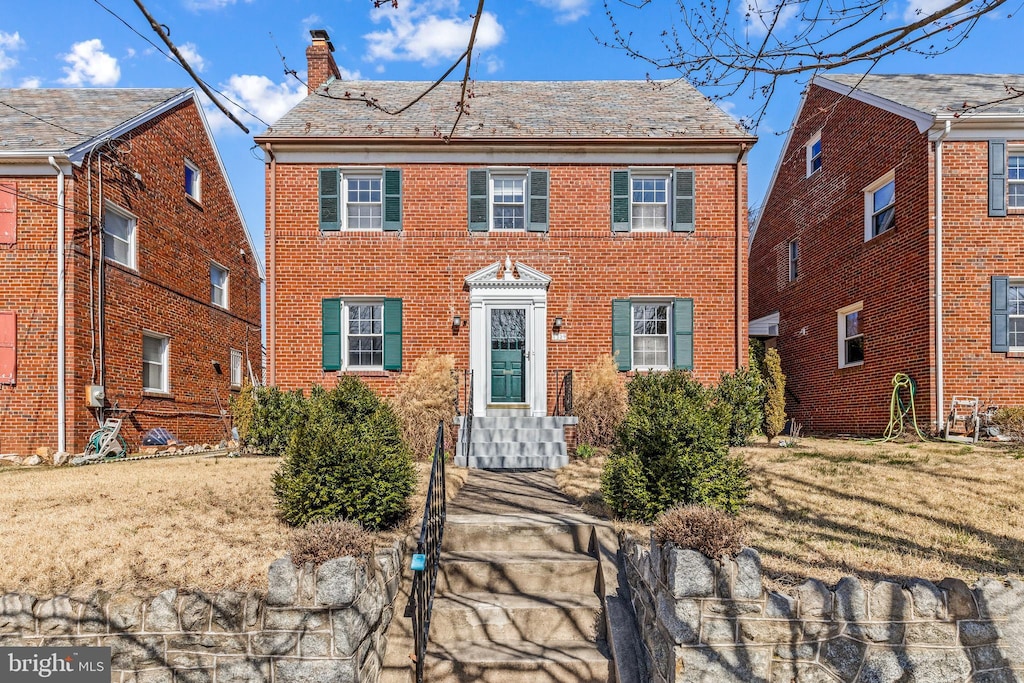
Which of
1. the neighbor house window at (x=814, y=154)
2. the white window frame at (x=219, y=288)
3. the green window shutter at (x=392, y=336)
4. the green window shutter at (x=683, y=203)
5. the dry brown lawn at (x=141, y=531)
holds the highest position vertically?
the neighbor house window at (x=814, y=154)

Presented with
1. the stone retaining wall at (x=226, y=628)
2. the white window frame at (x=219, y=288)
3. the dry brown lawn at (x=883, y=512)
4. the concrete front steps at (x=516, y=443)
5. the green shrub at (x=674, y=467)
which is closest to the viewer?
the stone retaining wall at (x=226, y=628)

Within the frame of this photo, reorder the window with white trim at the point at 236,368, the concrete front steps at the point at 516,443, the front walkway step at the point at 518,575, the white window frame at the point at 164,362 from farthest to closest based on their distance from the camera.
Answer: the window with white trim at the point at 236,368 → the white window frame at the point at 164,362 → the concrete front steps at the point at 516,443 → the front walkway step at the point at 518,575

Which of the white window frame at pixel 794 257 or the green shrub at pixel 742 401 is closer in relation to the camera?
the green shrub at pixel 742 401

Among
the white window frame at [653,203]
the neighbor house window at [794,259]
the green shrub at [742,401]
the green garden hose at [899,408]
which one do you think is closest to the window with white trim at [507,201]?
the white window frame at [653,203]

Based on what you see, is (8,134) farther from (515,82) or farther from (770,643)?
(770,643)

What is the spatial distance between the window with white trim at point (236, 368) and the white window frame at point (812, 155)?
1673cm

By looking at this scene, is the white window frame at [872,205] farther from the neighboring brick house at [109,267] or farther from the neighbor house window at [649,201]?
the neighboring brick house at [109,267]

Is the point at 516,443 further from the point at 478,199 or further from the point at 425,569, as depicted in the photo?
the point at 425,569

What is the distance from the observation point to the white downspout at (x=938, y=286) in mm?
11422

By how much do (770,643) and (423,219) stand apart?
1044cm

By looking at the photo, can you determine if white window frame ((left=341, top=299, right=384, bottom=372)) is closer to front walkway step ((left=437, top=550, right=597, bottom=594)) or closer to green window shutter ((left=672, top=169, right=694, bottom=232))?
green window shutter ((left=672, top=169, right=694, bottom=232))

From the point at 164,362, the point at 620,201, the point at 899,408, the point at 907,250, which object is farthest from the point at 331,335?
the point at 907,250

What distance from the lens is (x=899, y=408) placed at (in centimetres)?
1211

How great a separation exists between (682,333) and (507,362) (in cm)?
353
